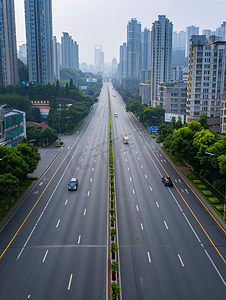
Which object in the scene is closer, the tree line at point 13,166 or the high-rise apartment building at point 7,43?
the tree line at point 13,166

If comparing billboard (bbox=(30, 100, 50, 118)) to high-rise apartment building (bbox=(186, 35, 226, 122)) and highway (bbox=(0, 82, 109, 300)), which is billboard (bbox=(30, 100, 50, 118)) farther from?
highway (bbox=(0, 82, 109, 300))

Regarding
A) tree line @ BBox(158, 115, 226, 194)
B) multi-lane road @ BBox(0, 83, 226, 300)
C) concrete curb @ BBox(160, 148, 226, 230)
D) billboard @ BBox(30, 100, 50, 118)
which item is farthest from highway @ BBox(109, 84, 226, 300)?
billboard @ BBox(30, 100, 50, 118)

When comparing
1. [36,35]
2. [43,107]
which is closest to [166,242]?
A: [43,107]

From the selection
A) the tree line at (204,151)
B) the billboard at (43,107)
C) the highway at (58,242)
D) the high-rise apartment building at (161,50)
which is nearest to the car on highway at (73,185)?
the highway at (58,242)

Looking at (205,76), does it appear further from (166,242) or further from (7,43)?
(7,43)

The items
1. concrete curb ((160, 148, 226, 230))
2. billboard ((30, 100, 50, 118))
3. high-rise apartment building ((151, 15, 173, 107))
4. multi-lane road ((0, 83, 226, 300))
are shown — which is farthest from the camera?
high-rise apartment building ((151, 15, 173, 107))

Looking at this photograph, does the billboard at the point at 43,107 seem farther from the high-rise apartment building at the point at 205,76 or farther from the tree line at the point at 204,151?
the tree line at the point at 204,151
